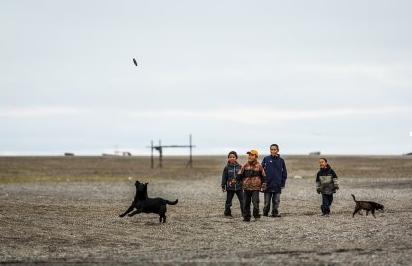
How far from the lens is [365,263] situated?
12023mm

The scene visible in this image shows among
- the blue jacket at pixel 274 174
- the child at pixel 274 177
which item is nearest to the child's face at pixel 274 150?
the child at pixel 274 177

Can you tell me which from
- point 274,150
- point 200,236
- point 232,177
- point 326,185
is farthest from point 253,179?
point 200,236

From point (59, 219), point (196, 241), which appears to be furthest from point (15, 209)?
point (196, 241)

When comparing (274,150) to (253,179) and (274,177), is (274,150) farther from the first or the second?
(253,179)

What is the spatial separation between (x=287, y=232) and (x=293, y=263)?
4.96 metres

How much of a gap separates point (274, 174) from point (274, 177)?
0.09 metres

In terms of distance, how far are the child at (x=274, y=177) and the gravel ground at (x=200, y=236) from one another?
0.72 meters

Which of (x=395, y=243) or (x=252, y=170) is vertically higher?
(x=252, y=170)

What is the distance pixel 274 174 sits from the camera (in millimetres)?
21375

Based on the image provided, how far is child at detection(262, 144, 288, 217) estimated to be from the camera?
2130 cm

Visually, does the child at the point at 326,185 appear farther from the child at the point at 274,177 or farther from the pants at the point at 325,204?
the child at the point at 274,177

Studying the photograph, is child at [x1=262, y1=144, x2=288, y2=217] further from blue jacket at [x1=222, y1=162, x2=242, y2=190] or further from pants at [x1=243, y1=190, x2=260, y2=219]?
pants at [x1=243, y1=190, x2=260, y2=219]

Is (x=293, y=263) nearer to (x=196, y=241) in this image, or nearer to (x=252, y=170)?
(x=196, y=241)

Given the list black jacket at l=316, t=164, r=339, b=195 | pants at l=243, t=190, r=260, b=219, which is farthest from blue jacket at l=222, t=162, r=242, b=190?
black jacket at l=316, t=164, r=339, b=195
